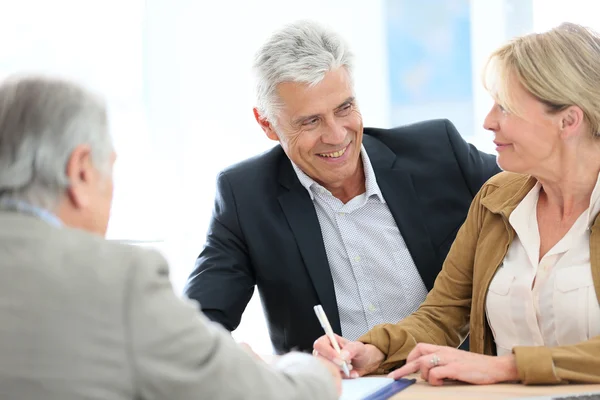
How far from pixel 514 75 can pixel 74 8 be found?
3.02 meters

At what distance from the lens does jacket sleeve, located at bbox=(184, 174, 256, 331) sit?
2475mm

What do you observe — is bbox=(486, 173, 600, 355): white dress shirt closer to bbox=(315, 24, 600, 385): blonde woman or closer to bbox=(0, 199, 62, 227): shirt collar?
bbox=(315, 24, 600, 385): blonde woman

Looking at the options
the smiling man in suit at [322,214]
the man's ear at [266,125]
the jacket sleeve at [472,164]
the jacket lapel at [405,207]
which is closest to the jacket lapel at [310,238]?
the smiling man in suit at [322,214]

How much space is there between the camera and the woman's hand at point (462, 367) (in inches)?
68.4

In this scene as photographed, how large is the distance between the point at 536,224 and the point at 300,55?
2.81ft

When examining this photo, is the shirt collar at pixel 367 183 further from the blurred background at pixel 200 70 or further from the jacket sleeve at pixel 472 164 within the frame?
the blurred background at pixel 200 70

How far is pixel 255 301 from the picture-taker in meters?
4.68

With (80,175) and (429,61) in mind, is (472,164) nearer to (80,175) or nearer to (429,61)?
(80,175)

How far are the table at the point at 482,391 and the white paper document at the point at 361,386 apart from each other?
6 centimetres

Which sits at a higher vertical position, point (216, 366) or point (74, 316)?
point (74, 316)

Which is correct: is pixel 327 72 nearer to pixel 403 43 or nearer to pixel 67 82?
pixel 67 82

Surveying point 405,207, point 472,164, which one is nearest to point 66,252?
point 405,207

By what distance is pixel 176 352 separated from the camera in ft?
3.80

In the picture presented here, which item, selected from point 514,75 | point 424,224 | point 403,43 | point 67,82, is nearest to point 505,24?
point 403,43
